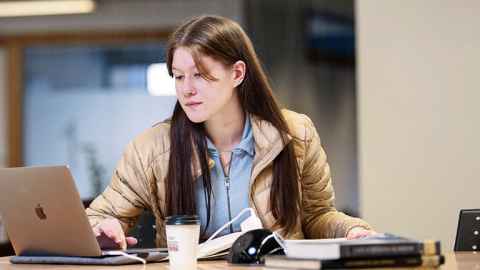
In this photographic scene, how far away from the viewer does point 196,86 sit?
Answer: 7.64 feet

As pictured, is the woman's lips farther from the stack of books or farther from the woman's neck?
the stack of books

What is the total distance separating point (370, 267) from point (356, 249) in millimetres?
47

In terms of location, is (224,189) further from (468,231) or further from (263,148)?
(468,231)

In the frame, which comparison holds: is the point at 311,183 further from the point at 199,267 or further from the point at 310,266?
the point at 310,266

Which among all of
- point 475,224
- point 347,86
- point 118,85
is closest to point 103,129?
point 118,85

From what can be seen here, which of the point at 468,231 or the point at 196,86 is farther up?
the point at 196,86

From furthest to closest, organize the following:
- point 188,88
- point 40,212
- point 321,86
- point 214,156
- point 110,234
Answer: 1. point 321,86
2. point 214,156
3. point 188,88
4. point 110,234
5. point 40,212

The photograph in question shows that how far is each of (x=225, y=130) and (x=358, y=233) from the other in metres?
0.55

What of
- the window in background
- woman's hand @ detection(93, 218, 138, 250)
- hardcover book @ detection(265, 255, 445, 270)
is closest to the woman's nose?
woman's hand @ detection(93, 218, 138, 250)

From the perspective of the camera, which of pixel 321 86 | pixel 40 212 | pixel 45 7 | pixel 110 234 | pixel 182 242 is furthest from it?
pixel 45 7

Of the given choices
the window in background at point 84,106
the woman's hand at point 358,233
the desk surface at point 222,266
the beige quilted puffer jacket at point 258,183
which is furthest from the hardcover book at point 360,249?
the window in background at point 84,106

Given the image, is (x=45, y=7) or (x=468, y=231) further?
(x=45, y=7)

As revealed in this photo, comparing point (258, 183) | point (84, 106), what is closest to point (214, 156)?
point (258, 183)

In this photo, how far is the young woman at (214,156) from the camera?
91.9 inches
